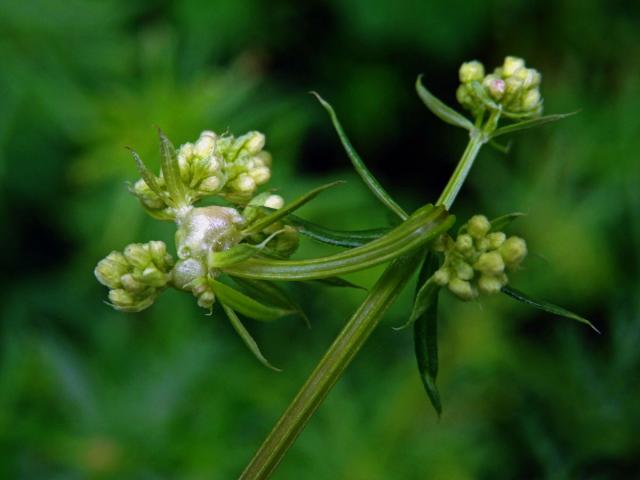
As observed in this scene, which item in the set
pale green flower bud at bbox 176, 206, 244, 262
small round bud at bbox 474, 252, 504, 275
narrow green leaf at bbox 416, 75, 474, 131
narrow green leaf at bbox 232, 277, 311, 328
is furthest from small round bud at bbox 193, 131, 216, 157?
small round bud at bbox 474, 252, 504, 275

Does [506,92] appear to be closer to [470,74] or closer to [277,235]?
[470,74]

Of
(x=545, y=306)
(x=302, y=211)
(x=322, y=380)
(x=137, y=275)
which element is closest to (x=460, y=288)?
(x=545, y=306)

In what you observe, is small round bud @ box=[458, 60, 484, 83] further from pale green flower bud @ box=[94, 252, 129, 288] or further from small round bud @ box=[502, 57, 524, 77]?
pale green flower bud @ box=[94, 252, 129, 288]

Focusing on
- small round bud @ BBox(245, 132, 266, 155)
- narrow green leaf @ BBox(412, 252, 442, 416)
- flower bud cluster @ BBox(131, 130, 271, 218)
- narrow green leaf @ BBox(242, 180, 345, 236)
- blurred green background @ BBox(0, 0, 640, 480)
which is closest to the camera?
narrow green leaf @ BBox(242, 180, 345, 236)

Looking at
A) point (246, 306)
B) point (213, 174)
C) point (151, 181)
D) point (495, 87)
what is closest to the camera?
point (246, 306)

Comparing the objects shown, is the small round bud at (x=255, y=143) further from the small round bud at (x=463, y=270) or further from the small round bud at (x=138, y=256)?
the small round bud at (x=463, y=270)

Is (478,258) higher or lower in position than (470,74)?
lower

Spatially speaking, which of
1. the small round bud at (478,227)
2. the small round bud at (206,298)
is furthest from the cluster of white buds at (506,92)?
the small round bud at (206,298)

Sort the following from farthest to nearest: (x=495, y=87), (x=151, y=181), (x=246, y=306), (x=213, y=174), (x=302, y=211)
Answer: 1. (x=302, y=211)
2. (x=495, y=87)
3. (x=213, y=174)
4. (x=151, y=181)
5. (x=246, y=306)
